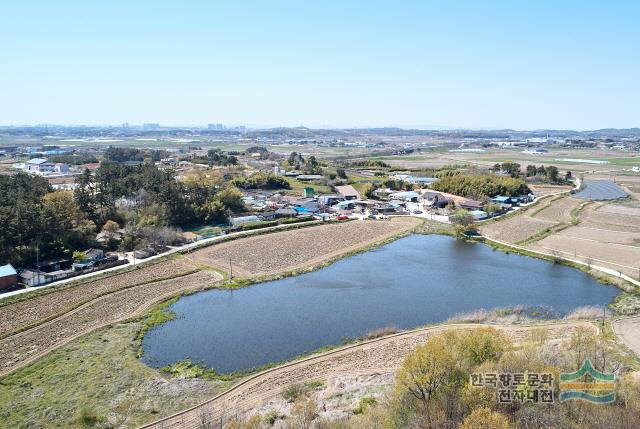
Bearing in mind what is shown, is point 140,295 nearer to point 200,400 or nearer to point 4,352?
point 4,352

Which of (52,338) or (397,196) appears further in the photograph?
(397,196)

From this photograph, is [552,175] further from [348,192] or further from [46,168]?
[46,168]

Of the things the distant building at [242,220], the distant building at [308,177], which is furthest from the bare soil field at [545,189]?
the distant building at [242,220]

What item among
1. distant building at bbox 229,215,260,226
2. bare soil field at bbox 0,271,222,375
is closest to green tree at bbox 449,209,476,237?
distant building at bbox 229,215,260,226

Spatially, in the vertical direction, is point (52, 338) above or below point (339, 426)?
below

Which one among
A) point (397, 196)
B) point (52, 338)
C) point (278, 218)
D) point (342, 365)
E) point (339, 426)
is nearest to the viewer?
point (339, 426)

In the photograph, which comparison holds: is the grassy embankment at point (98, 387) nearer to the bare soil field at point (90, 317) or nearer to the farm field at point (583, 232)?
the bare soil field at point (90, 317)

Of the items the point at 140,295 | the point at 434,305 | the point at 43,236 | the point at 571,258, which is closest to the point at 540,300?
the point at 434,305

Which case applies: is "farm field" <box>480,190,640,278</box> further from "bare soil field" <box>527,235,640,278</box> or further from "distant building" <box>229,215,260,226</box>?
"distant building" <box>229,215,260,226</box>
